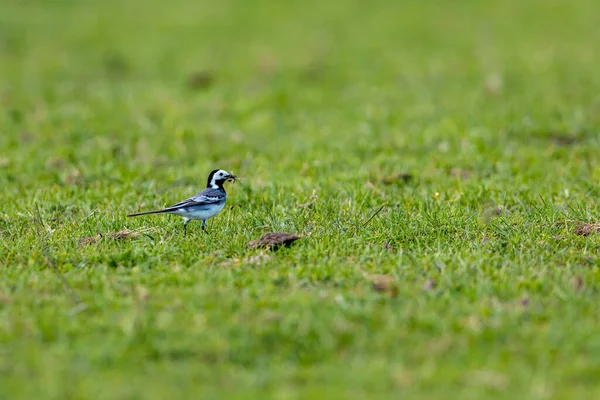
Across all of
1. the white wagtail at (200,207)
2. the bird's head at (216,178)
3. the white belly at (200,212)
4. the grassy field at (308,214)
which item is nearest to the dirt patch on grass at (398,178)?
the grassy field at (308,214)

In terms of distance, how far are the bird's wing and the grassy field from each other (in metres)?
0.32

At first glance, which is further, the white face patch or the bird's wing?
the white face patch

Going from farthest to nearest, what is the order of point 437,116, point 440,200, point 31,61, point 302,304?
1. point 31,61
2. point 437,116
3. point 440,200
4. point 302,304

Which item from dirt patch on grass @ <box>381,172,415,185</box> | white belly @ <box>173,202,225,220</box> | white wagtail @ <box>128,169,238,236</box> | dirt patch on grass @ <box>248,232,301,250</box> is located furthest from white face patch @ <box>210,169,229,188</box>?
dirt patch on grass @ <box>381,172,415,185</box>

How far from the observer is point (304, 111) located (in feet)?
47.2

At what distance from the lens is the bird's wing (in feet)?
26.5

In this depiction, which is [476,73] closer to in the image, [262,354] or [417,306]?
[417,306]

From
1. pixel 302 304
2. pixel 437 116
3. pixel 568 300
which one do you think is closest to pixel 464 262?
pixel 568 300

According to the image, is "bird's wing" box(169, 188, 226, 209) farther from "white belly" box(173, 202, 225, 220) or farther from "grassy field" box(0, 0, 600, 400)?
"grassy field" box(0, 0, 600, 400)

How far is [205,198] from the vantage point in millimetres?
8320

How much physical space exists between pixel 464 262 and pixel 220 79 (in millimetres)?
10150

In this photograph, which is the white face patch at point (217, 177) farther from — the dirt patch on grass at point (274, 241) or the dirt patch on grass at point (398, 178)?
the dirt patch on grass at point (398, 178)

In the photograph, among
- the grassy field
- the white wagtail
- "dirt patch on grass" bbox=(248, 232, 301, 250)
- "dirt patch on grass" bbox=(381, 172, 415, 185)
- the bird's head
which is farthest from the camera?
"dirt patch on grass" bbox=(381, 172, 415, 185)

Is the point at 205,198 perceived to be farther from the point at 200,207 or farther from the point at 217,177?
the point at 217,177
